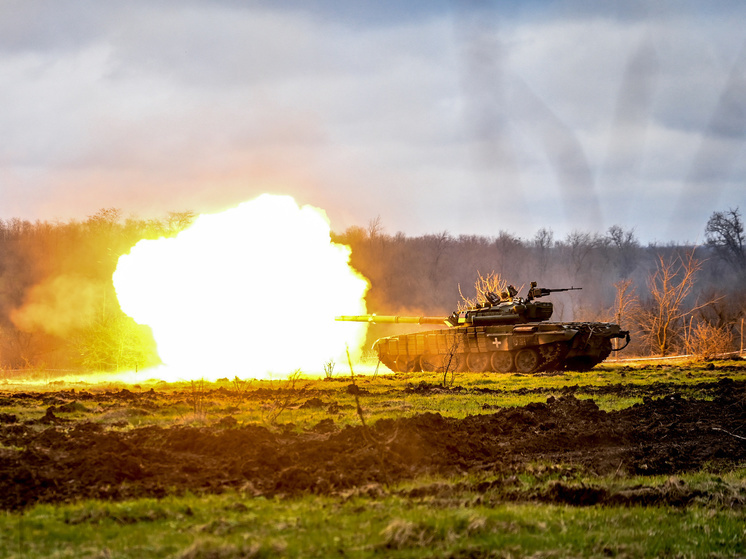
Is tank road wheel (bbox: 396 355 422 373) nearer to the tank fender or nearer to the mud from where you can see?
the tank fender

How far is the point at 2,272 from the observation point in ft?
278

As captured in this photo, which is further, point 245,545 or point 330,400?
point 330,400

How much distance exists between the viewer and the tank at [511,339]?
3441cm

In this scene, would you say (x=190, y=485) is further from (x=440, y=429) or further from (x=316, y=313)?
(x=316, y=313)

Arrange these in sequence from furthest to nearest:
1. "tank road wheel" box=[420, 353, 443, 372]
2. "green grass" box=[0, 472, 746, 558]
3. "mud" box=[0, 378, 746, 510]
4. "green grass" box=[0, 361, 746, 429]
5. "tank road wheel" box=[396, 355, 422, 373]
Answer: "tank road wheel" box=[396, 355, 422, 373], "tank road wheel" box=[420, 353, 443, 372], "green grass" box=[0, 361, 746, 429], "mud" box=[0, 378, 746, 510], "green grass" box=[0, 472, 746, 558]

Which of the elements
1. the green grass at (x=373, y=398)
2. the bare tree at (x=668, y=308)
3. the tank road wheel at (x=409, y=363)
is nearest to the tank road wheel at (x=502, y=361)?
the green grass at (x=373, y=398)

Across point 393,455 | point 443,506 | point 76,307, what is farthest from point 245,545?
point 76,307

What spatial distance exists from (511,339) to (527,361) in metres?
1.39

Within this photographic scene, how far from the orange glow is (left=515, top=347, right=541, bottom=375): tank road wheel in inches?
352

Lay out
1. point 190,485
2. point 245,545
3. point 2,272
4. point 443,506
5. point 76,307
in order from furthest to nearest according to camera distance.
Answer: point 2,272, point 76,307, point 190,485, point 443,506, point 245,545

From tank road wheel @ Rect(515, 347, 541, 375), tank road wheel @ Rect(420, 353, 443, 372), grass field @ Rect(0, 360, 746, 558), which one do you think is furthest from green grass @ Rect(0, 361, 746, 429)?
tank road wheel @ Rect(420, 353, 443, 372)

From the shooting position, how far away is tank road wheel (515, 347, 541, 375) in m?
35.0

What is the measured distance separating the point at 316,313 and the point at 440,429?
23512 millimetres

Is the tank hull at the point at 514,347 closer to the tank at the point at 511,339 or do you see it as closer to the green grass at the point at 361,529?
the tank at the point at 511,339
